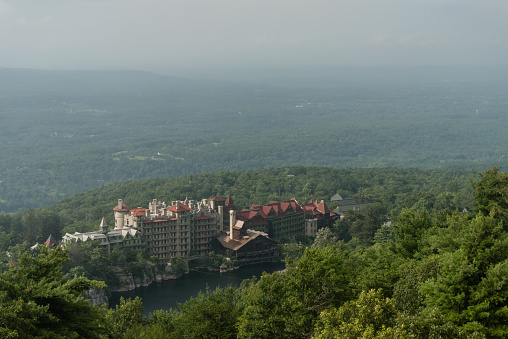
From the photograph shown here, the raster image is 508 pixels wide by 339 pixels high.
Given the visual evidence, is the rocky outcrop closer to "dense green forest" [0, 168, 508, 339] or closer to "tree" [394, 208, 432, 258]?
"dense green forest" [0, 168, 508, 339]

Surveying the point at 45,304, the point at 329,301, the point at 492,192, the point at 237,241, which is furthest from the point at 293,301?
the point at 237,241

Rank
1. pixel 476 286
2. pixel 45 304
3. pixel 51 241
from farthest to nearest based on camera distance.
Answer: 1. pixel 51 241
2. pixel 476 286
3. pixel 45 304

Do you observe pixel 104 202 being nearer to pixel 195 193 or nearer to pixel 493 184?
pixel 195 193

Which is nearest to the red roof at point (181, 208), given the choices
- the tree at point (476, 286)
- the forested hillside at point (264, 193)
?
the forested hillside at point (264, 193)

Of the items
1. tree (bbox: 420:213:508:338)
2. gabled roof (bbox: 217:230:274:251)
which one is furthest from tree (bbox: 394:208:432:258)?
gabled roof (bbox: 217:230:274:251)

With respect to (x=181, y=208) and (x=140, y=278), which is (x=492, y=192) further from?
(x=181, y=208)

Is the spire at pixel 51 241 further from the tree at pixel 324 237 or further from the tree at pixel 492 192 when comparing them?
the tree at pixel 492 192

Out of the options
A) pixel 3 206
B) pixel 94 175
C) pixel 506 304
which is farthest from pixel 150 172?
pixel 506 304
